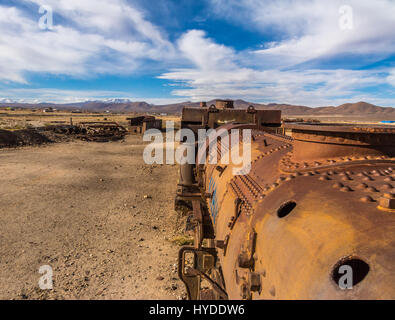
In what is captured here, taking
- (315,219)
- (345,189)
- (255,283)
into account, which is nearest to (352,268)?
(315,219)

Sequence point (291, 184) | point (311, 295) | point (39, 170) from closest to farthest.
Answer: point (311, 295)
point (291, 184)
point (39, 170)

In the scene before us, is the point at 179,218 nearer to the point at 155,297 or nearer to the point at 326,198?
the point at 155,297

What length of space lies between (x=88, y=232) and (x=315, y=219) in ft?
22.3

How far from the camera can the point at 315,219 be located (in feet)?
5.22

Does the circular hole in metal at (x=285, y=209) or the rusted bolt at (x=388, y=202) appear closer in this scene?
the rusted bolt at (x=388, y=202)

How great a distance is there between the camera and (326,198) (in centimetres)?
168

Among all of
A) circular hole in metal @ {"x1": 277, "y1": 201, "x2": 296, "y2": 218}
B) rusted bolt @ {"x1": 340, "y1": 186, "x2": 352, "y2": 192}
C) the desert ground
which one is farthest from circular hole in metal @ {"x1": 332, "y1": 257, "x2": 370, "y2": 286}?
the desert ground

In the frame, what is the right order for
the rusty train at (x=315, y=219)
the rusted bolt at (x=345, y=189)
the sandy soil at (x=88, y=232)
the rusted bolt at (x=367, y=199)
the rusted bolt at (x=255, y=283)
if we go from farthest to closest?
the sandy soil at (x=88, y=232)
the rusted bolt at (x=255, y=283)
the rusted bolt at (x=345, y=189)
the rusted bolt at (x=367, y=199)
the rusty train at (x=315, y=219)

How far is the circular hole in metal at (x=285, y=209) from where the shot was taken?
195 cm

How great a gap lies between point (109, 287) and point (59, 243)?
228 cm

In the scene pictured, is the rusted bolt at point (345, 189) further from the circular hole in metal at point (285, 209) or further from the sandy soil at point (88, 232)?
the sandy soil at point (88, 232)

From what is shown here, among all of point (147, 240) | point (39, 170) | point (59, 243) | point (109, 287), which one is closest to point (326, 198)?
Answer: point (109, 287)

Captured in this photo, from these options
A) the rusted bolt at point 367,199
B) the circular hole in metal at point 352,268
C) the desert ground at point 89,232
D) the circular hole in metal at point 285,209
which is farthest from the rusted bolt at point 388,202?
the desert ground at point 89,232

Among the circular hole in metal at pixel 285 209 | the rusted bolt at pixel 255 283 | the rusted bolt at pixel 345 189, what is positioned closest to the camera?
the rusted bolt at pixel 345 189
